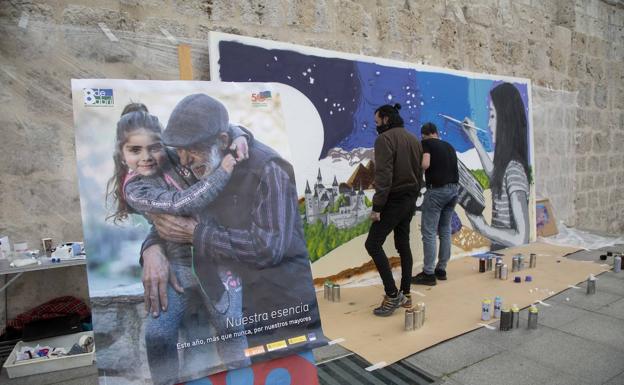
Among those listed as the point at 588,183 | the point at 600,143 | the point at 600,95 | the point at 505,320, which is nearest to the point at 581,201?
the point at 588,183

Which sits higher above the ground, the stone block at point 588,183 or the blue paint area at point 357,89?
the blue paint area at point 357,89

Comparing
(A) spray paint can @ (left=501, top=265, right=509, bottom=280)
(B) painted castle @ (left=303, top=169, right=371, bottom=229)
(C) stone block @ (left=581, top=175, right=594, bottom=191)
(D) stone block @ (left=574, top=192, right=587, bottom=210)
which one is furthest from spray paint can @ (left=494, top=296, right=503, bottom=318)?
(C) stone block @ (left=581, top=175, right=594, bottom=191)

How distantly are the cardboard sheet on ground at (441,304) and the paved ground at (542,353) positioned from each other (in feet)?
0.45

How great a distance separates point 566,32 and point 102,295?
724cm

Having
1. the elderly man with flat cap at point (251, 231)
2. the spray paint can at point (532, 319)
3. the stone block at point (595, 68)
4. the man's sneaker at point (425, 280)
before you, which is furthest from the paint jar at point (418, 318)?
the stone block at point (595, 68)

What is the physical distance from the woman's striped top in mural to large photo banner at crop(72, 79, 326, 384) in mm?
4347

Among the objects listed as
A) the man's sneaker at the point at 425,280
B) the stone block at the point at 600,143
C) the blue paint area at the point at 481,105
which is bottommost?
the man's sneaker at the point at 425,280

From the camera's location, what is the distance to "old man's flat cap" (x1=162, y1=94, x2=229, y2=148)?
1625 millimetres

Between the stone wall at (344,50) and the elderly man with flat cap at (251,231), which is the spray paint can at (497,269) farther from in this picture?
the elderly man with flat cap at (251,231)

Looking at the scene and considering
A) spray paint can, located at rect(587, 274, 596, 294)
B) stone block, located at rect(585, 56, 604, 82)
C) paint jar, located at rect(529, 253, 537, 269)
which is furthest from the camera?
stone block, located at rect(585, 56, 604, 82)

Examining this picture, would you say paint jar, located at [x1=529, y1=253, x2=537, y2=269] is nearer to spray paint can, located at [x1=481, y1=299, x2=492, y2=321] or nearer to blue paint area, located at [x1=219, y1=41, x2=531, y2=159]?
blue paint area, located at [x1=219, y1=41, x2=531, y2=159]

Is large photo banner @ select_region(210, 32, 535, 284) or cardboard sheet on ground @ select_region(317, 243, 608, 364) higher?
large photo banner @ select_region(210, 32, 535, 284)

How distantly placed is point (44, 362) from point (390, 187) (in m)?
2.51

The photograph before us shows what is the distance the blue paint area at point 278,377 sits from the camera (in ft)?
5.43
